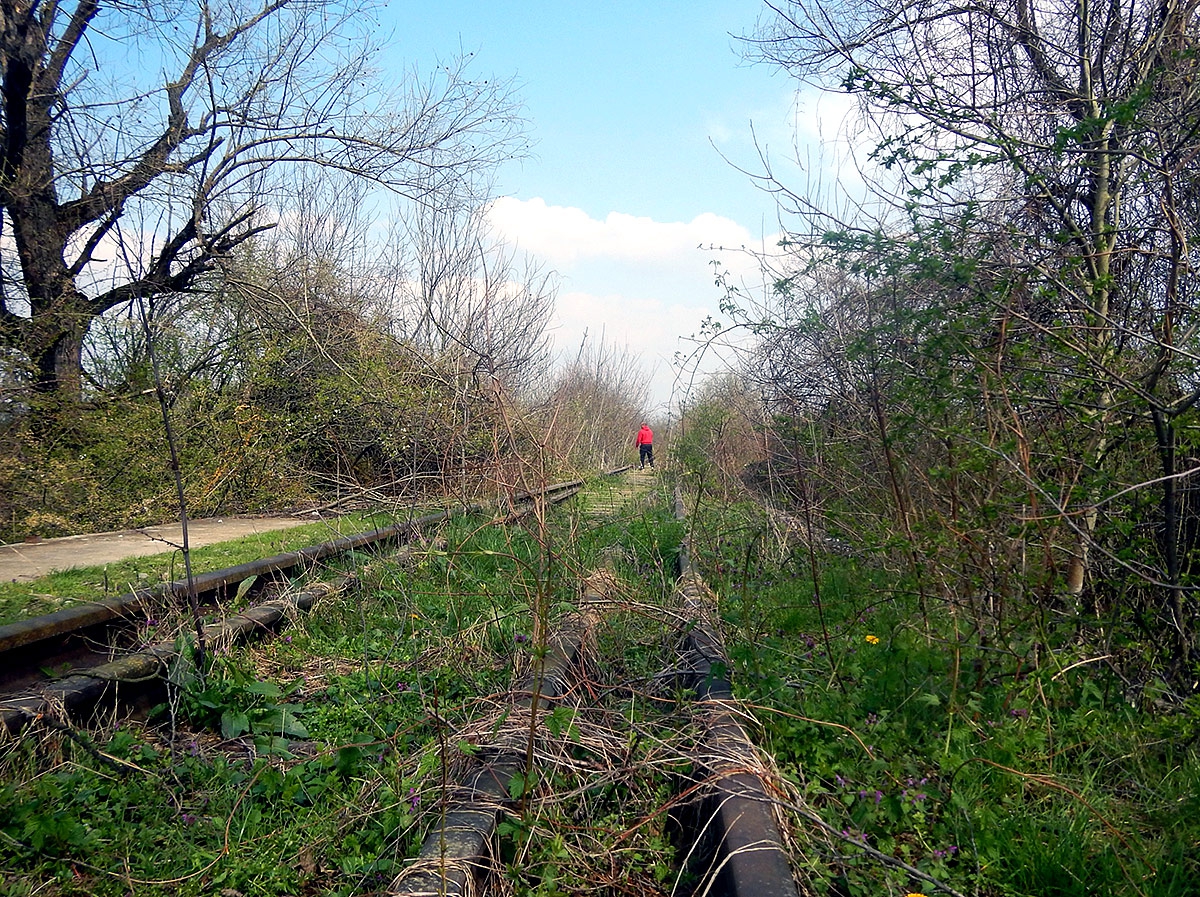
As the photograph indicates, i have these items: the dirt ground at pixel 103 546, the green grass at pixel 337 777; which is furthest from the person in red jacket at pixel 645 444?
the green grass at pixel 337 777

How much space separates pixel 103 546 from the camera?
8.47 meters

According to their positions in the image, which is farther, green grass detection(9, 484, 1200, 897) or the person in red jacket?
the person in red jacket

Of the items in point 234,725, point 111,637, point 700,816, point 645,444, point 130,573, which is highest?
point 645,444

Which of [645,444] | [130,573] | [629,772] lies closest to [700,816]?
[629,772]

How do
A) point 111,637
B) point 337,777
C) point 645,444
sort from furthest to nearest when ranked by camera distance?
point 645,444 → point 111,637 → point 337,777

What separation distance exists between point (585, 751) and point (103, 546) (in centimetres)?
727

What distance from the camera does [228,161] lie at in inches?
516

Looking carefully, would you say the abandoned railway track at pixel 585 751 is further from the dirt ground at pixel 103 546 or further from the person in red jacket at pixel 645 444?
the person in red jacket at pixel 645 444

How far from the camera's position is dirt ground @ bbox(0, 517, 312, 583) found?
7.02m

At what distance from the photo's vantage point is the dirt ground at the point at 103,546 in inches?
276

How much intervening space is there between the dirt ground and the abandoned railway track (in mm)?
2373

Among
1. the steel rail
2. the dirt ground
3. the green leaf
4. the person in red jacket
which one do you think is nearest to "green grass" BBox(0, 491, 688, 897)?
the green leaf

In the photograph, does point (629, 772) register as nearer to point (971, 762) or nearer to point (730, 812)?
point (730, 812)

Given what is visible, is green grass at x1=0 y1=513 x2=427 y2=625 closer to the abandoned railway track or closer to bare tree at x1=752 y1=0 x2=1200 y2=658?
the abandoned railway track
